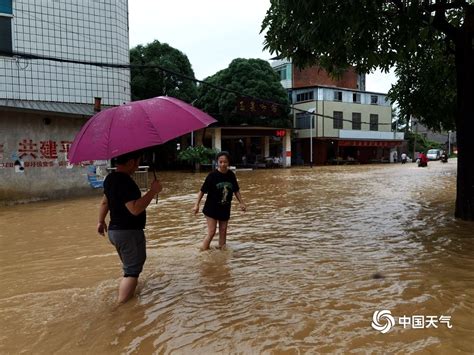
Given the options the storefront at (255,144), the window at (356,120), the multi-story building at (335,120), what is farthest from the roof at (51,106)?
the window at (356,120)

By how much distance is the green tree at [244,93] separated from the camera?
3619 cm

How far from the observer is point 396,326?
3705mm

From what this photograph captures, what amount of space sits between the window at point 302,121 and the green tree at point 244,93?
14.7ft

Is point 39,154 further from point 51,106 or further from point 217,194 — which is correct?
point 217,194

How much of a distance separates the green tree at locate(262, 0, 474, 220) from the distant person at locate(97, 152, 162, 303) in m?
3.41

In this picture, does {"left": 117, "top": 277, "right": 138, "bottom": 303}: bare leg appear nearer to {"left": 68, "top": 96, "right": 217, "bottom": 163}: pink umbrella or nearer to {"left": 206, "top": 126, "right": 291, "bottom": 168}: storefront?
{"left": 68, "top": 96, "right": 217, "bottom": 163}: pink umbrella

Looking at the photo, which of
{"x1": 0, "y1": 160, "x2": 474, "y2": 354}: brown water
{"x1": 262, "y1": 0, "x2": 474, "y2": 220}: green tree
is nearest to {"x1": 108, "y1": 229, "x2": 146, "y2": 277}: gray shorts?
{"x1": 0, "y1": 160, "x2": 474, "y2": 354}: brown water

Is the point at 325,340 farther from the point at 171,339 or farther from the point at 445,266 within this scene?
the point at 445,266

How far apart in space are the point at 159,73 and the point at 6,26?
2092 centimetres

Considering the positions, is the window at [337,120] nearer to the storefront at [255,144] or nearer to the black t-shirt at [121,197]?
the storefront at [255,144]

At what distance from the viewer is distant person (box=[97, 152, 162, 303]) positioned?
409 centimetres

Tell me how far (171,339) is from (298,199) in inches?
406

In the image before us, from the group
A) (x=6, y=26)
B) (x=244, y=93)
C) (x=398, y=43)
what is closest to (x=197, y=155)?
(x=244, y=93)

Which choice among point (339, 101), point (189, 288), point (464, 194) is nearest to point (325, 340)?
point (189, 288)
